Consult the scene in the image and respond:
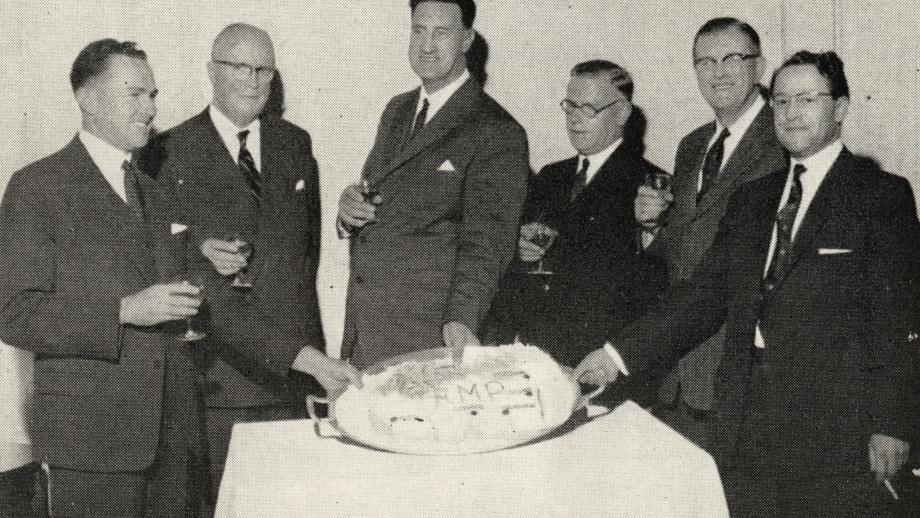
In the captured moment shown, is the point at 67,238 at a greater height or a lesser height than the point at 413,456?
greater

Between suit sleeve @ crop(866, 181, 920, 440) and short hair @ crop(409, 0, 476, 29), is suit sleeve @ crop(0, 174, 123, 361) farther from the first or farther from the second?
suit sleeve @ crop(866, 181, 920, 440)

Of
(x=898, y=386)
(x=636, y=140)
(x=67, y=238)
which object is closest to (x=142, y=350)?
(x=67, y=238)

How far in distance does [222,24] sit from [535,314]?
1.99m

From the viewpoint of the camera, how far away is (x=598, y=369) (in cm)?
267

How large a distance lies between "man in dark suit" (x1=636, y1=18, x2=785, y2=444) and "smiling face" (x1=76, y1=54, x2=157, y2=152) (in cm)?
164

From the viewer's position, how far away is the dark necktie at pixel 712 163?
11.1 feet

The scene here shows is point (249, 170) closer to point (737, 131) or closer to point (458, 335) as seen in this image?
point (458, 335)

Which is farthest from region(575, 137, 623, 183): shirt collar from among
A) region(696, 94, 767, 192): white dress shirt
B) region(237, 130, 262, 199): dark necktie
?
region(237, 130, 262, 199): dark necktie

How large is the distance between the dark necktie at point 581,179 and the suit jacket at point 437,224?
0.84 feet

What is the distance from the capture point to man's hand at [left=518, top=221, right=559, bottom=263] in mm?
3283

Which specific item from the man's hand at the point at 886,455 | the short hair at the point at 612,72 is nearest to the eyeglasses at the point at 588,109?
the short hair at the point at 612,72

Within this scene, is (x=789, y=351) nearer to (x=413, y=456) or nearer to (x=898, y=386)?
(x=898, y=386)

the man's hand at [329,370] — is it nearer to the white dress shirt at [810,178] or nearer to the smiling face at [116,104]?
the smiling face at [116,104]

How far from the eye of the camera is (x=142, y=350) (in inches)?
104
